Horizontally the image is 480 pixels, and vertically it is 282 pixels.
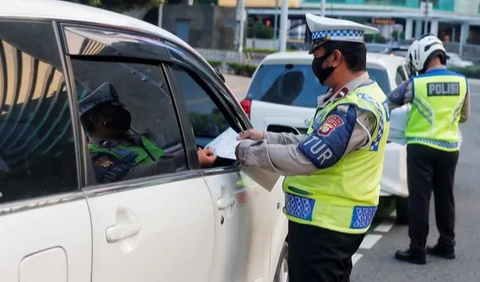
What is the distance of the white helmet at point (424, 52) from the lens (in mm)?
6457

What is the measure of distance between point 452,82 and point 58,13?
439cm

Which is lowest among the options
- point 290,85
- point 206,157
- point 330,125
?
point 290,85

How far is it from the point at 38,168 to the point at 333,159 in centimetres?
147

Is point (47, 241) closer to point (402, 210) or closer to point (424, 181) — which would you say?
point (424, 181)

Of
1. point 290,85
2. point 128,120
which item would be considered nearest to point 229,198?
point 128,120

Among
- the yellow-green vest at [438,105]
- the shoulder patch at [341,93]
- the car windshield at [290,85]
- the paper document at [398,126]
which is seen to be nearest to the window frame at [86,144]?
the shoulder patch at [341,93]

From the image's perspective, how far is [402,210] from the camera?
8086 millimetres

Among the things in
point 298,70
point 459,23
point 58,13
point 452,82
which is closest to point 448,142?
point 452,82

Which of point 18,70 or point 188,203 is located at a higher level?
point 18,70

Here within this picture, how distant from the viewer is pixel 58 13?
2713 mm

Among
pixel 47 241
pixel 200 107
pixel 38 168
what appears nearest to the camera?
pixel 47 241

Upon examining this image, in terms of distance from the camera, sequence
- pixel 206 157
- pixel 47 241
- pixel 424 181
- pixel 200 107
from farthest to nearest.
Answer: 1. pixel 424 181
2. pixel 200 107
3. pixel 206 157
4. pixel 47 241

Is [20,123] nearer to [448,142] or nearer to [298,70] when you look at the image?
[448,142]

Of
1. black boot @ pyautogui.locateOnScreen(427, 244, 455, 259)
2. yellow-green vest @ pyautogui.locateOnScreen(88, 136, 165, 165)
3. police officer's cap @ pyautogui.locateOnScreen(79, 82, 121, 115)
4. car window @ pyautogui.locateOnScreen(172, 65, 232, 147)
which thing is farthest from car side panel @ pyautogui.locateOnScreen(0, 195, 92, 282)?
black boot @ pyautogui.locateOnScreen(427, 244, 455, 259)
